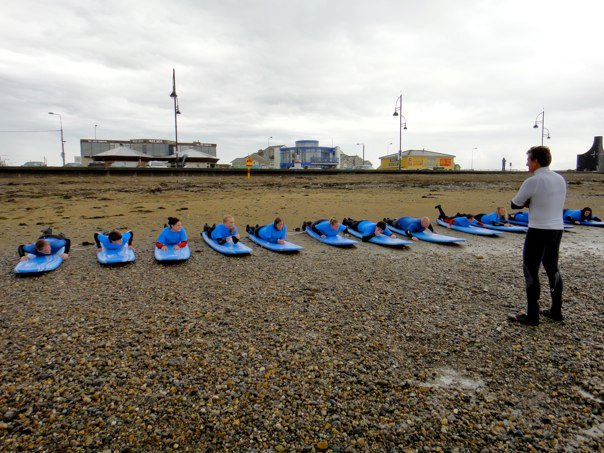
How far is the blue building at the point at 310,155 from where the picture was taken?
71.7 m

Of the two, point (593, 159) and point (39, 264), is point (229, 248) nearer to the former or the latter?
point (39, 264)

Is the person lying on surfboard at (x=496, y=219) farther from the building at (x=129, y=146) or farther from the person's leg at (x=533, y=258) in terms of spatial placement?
the building at (x=129, y=146)

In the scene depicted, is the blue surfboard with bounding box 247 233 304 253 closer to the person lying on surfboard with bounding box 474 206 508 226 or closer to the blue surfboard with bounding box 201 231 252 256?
the blue surfboard with bounding box 201 231 252 256

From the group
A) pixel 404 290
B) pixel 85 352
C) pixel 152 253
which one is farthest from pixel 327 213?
pixel 85 352

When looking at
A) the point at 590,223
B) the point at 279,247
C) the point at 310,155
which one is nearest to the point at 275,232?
the point at 279,247

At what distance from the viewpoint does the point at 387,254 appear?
916cm

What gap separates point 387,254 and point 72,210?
1189cm

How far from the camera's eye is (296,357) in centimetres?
404

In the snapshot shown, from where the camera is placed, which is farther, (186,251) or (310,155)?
(310,155)

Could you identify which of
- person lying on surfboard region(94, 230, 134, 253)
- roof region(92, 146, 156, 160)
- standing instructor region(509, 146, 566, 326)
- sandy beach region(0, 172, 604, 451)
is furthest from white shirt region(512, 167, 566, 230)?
roof region(92, 146, 156, 160)

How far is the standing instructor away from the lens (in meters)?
4.26

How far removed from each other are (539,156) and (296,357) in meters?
3.57

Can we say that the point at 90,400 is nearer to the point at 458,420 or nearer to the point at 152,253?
the point at 458,420

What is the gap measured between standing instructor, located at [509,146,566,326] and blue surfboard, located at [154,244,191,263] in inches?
240
